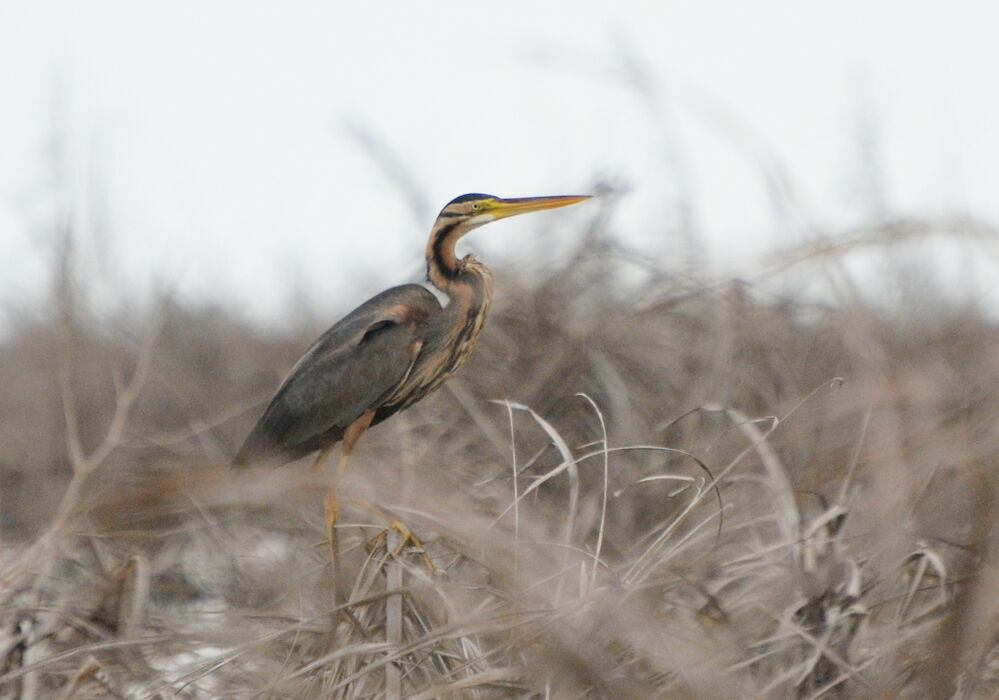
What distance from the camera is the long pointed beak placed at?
3.56m

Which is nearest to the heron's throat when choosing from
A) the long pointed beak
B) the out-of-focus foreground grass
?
the long pointed beak

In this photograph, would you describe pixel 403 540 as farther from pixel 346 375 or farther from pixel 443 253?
pixel 443 253

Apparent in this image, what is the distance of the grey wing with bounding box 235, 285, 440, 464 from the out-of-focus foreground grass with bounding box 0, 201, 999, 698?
0.95 ft

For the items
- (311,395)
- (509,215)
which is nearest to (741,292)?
(509,215)

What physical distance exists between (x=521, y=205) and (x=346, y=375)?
0.76 meters

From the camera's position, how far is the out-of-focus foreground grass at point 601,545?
131 centimetres

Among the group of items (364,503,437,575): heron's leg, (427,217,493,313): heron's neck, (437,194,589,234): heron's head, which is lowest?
(364,503,437,575): heron's leg

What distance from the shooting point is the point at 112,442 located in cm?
409

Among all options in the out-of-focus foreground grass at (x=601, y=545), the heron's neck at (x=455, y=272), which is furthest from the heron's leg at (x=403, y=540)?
the heron's neck at (x=455, y=272)

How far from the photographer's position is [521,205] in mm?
3635

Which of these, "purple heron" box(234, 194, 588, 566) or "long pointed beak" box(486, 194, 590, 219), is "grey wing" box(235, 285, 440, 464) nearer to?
"purple heron" box(234, 194, 588, 566)

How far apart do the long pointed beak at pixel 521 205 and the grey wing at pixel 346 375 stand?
34 centimetres

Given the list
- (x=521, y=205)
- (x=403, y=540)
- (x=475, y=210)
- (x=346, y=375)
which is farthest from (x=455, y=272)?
(x=403, y=540)

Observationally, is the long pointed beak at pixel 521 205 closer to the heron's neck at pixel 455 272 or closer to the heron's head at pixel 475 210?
the heron's head at pixel 475 210
